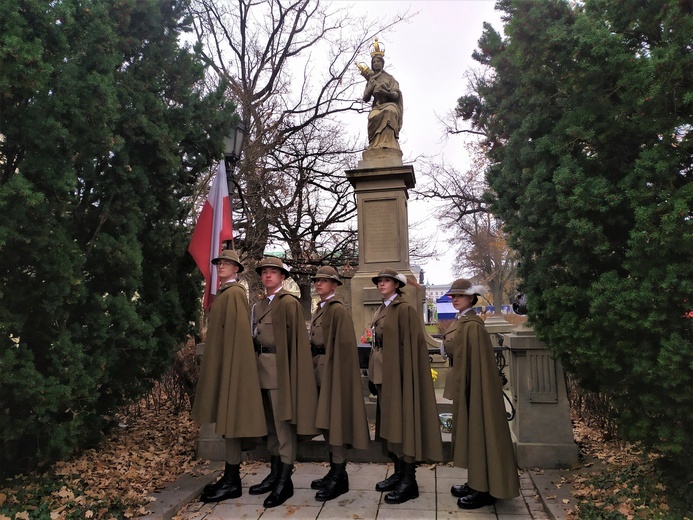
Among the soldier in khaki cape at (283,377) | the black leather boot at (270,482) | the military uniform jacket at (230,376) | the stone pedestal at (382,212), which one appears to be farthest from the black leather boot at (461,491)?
the stone pedestal at (382,212)

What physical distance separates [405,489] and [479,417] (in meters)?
1.06

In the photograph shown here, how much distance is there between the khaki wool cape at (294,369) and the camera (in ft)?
15.6

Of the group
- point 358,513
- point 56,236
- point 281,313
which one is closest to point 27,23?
point 56,236

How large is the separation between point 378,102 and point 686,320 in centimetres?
759

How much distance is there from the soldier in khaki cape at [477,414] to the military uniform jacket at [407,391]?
22 cm

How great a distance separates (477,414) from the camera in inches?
173

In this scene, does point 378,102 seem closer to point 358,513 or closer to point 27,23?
point 27,23

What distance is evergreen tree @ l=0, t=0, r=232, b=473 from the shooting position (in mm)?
4168

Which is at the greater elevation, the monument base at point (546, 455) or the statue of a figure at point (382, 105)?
the statue of a figure at point (382, 105)

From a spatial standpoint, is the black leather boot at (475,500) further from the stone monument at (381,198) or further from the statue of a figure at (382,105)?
the statue of a figure at (382,105)

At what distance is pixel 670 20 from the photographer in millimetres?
3814

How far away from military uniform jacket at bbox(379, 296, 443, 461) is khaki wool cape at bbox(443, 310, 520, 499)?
22cm

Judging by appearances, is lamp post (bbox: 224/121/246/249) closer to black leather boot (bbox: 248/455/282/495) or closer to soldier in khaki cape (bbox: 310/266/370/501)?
soldier in khaki cape (bbox: 310/266/370/501)

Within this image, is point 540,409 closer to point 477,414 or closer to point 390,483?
point 477,414
